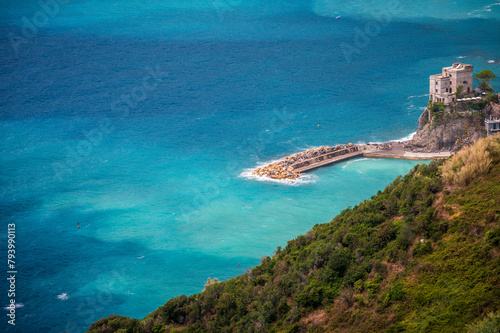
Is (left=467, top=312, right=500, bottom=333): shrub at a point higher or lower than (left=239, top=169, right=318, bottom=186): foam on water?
lower

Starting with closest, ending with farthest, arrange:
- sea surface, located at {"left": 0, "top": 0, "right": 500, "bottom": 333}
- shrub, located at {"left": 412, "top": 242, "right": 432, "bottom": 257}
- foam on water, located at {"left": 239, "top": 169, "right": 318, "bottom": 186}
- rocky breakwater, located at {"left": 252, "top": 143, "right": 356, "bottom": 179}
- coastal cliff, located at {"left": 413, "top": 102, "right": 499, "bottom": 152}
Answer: shrub, located at {"left": 412, "top": 242, "right": 432, "bottom": 257} < sea surface, located at {"left": 0, "top": 0, "right": 500, "bottom": 333} < foam on water, located at {"left": 239, "top": 169, "right": 318, "bottom": 186} < rocky breakwater, located at {"left": 252, "top": 143, "right": 356, "bottom": 179} < coastal cliff, located at {"left": 413, "top": 102, "right": 499, "bottom": 152}

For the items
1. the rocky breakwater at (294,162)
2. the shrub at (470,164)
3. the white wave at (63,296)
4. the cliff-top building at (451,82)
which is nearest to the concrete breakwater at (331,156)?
the rocky breakwater at (294,162)

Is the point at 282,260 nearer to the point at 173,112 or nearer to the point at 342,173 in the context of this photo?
the point at 342,173

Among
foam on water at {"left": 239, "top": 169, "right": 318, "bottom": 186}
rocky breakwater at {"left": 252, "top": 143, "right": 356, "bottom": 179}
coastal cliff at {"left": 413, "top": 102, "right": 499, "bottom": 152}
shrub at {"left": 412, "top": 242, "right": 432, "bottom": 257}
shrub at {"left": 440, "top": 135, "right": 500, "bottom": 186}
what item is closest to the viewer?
shrub at {"left": 412, "top": 242, "right": 432, "bottom": 257}

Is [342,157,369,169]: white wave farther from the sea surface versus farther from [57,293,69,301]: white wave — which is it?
[57,293,69,301]: white wave

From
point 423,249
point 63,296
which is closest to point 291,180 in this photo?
point 63,296

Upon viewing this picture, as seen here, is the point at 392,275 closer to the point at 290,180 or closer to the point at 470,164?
the point at 470,164

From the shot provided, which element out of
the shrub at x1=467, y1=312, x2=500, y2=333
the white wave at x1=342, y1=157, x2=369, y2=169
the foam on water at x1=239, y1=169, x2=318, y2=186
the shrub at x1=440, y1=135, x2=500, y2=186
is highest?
the white wave at x1=342, y1=157, x2=369, y2=169

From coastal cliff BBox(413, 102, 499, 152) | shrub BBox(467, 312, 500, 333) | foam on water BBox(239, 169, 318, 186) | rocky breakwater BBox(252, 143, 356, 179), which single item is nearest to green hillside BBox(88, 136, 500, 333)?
shrub BBox(467, 312, 500, 333)
